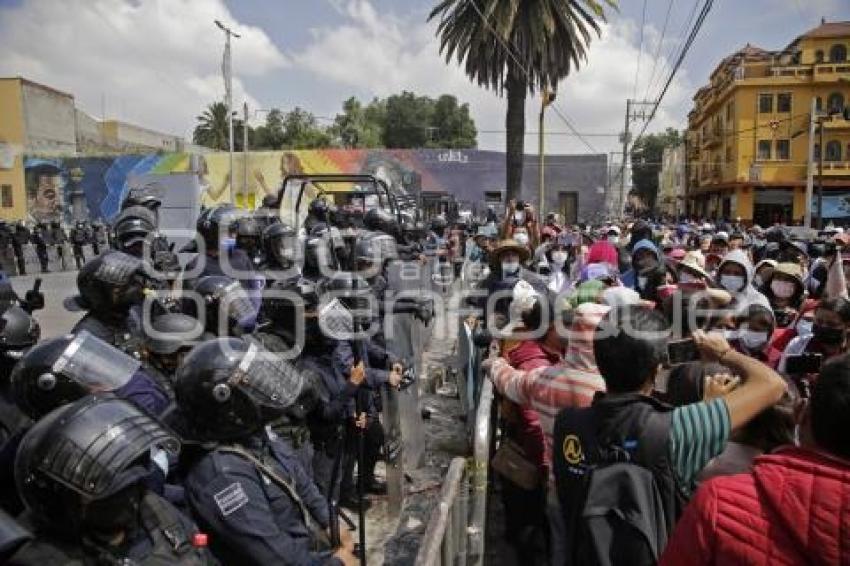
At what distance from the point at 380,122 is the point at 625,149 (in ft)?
107

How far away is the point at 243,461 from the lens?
2.07m

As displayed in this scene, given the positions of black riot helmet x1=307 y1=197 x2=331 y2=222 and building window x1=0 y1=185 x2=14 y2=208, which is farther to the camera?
building window x1=0 y1=185 x2=14 y2=208

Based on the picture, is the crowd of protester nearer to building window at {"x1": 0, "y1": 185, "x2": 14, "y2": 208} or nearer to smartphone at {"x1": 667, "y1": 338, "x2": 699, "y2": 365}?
smartphone at {"x1": 667, "y1": 338, "x2": 699, "y2": 365}

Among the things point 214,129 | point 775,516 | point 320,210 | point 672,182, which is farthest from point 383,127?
point 775,516

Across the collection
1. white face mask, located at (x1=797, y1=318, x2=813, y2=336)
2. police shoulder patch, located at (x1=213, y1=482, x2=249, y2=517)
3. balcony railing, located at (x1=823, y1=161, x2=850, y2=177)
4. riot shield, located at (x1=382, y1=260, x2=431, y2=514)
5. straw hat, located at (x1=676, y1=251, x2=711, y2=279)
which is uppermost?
balcony railing, located at (x1=823, y1=161, x2=850, y2=177)

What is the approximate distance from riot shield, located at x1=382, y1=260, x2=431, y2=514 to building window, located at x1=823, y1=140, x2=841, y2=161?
44.3 metres

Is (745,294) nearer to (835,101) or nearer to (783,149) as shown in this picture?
(783,149)

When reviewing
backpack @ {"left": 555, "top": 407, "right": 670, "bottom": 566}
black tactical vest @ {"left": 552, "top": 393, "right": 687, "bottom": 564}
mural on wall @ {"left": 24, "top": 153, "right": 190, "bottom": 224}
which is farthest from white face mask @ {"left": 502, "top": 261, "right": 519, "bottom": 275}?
mural on wall @ {"left": 24, "top": 153, "right": 190, "bottom": 224}

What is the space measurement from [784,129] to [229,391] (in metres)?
48.7

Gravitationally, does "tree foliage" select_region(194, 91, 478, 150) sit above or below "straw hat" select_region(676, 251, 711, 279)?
above

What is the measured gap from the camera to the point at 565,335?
343 centimetres

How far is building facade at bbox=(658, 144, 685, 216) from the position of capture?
6850 cm

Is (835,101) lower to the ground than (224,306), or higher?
higher

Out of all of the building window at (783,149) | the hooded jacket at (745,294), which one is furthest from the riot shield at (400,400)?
the building window at (783,149)
